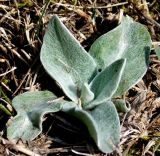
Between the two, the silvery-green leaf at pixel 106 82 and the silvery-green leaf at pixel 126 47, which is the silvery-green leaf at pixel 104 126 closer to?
the silvery-green leaf at pixel 106 82

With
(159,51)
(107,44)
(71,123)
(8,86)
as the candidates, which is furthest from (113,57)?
(8,86)

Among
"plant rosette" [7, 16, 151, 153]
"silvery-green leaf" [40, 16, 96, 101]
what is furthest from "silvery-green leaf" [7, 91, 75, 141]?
"silvery-green leaf" [40, 16, 96, 101]

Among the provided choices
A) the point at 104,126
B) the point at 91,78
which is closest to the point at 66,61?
Result: the point at 91,78

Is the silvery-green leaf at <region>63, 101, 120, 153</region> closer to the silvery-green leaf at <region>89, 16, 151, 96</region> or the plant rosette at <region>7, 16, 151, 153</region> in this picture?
the plant rosette at <region>7, 16, 151, 153</region>

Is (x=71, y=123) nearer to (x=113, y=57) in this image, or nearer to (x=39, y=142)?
(x=39, y=142)

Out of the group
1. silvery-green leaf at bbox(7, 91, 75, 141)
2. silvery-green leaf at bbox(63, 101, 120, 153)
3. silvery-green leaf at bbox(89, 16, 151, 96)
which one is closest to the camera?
silvery-green leaf at bbox(63, 101, 120, 153)

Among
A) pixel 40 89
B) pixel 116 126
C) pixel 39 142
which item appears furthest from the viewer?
pixel 40 89
